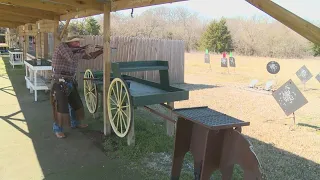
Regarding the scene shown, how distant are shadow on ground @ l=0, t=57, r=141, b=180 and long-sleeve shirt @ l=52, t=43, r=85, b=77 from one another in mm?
1040

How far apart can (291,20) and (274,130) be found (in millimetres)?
4206

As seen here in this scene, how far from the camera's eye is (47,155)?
12.8 feet

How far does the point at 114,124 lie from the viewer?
4617 millimetres

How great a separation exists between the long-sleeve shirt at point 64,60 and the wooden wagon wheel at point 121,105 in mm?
730

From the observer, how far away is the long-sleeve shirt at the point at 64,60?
14.4 feet

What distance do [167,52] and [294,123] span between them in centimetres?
614

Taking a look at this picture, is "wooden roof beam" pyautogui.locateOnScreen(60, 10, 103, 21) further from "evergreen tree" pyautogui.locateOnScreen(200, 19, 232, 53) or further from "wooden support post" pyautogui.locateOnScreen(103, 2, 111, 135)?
"evergreen tree" pyautogui.locateOnScreen(200, 19, 232, 53)

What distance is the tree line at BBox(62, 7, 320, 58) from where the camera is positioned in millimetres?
28816

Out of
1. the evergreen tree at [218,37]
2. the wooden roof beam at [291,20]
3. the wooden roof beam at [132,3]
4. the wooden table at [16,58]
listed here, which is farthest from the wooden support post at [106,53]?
the evergreen tree at [218,37]

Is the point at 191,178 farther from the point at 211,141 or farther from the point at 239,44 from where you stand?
the point at 239,44

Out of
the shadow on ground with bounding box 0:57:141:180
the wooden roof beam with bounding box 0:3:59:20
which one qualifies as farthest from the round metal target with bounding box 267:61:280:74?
the shadow on ground with bounding box 0:57:141:180

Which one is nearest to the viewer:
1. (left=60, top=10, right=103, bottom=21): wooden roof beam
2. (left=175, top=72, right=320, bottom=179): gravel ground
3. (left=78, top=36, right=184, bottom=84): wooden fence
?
(left=175, top=72, right=320, bottom=179): gravel ground

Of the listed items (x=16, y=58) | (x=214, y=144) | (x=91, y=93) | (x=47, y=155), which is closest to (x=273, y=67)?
(x=91, y=93)

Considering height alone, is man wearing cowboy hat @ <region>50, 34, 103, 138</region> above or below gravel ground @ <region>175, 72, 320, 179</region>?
above
